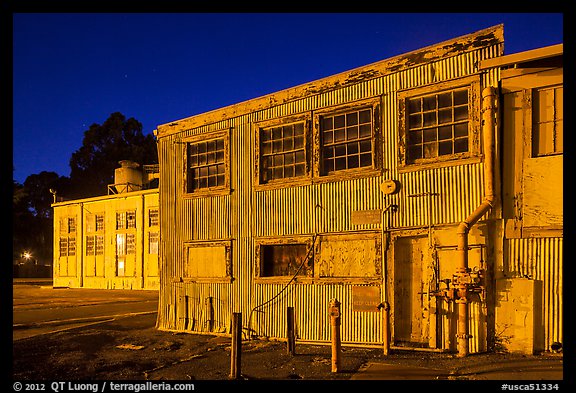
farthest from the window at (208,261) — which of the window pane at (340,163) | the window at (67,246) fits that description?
the window at (67,246)

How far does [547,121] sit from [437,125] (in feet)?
6.99

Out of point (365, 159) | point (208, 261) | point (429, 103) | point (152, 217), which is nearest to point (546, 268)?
point (429, 103)

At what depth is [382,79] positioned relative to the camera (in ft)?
35.1

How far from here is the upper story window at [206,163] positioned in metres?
13.4

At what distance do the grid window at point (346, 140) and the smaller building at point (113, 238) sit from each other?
23150 millimetres

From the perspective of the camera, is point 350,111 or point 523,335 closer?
point 523,335

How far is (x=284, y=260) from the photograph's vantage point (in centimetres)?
1202

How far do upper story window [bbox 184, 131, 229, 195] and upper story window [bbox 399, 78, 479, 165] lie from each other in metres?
5.39

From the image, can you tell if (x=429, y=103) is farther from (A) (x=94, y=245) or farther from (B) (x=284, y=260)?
(A) (x=94, y=245)
